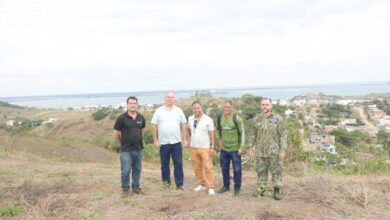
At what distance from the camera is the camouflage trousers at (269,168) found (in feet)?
15.4

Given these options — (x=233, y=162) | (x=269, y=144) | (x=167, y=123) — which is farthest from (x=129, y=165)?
(x=269, y=144)

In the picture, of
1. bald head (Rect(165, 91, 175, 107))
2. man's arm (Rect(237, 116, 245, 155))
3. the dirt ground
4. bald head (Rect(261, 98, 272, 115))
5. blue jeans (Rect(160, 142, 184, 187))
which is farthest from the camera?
blue jeans (Rect(160, 142, 184, 187))

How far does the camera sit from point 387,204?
15.6 feet

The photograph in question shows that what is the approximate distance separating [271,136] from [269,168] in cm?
60

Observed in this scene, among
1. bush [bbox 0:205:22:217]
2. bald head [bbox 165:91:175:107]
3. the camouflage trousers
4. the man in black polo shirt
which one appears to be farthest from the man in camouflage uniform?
bush [bbox 0:205:22:217]

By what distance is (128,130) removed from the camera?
4758mm

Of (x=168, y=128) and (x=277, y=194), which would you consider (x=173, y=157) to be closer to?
(x=168, y=128)

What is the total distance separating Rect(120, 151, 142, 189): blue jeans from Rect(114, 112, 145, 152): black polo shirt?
12cm

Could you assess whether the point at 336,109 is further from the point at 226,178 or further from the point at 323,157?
the point at 226,178

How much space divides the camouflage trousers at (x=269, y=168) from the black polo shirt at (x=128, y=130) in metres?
2.08

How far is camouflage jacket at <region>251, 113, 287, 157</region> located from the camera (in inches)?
181

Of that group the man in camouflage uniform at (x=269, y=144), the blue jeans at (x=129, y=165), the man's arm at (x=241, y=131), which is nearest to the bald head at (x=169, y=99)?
the blue jeans at (x=129, y=165)

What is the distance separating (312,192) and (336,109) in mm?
43656

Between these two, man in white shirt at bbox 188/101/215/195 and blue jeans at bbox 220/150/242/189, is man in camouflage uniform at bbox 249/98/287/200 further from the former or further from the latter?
man in white shirt at bbox 188/101/215/195
